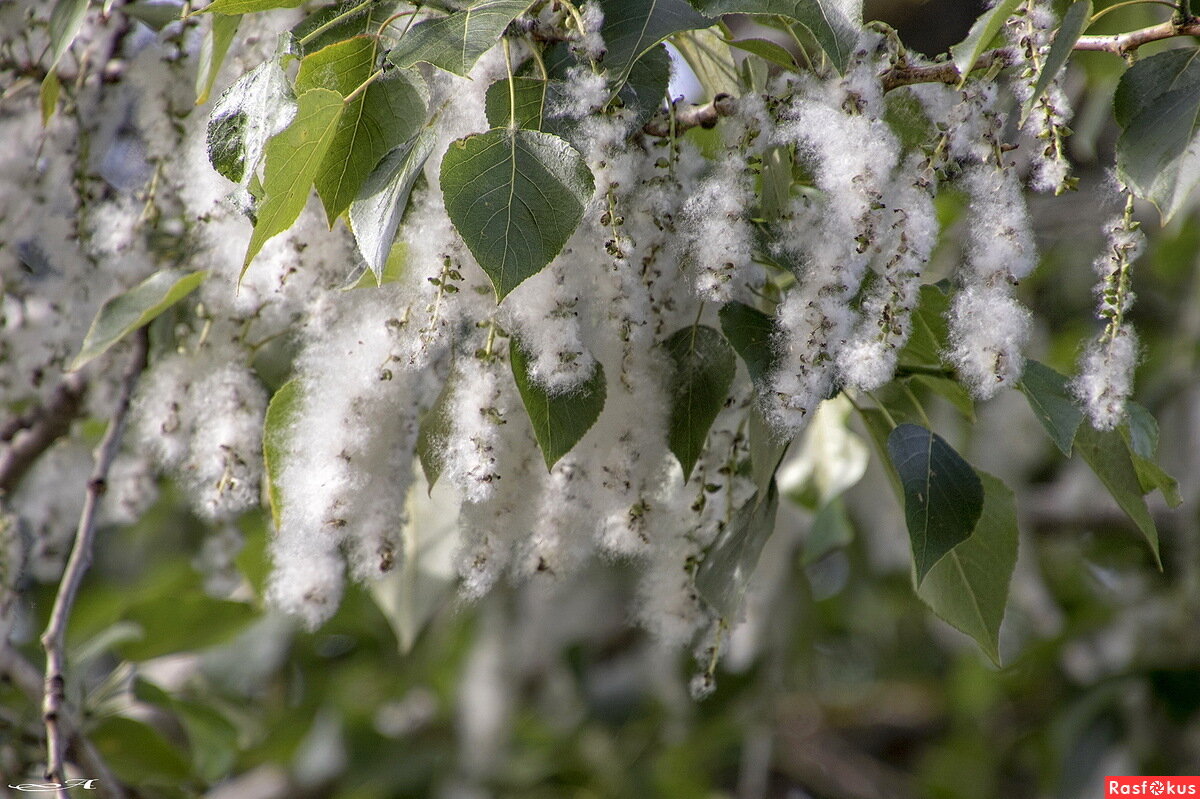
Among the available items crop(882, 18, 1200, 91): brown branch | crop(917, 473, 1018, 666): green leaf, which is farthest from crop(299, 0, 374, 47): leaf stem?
crop(917, 473, 1018, 666): green leaf

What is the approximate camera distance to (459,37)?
23.5 inches

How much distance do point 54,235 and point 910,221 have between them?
83 cm

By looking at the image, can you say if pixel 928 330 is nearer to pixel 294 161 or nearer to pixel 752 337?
pixel 752 337

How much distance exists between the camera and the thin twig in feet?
2.69

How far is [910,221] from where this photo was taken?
63 centimetres

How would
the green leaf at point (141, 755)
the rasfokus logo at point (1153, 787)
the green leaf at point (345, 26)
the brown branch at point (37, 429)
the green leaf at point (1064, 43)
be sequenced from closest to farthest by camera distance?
the green leaf at point (1064, 43) < the green leaf at point (345, 26) < the brown branch at point (37, 429) < the green leaf at point (141, 755) < the rasfokus logo at point (1153, 787)

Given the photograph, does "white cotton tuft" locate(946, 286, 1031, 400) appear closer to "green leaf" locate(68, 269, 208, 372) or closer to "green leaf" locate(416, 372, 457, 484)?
"green leaf" locate(416, 372, 457, 484)

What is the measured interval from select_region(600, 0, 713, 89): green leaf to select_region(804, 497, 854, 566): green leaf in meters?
0.78

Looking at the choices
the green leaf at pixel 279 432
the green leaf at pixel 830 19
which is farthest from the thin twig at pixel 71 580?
the green leaf at pixel 830 19

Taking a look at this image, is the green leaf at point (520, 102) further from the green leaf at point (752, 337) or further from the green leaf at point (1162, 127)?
the green leaf at point (1162, 127)

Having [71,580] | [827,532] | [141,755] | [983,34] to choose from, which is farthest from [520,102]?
[141,755]

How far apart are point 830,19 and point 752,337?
20 centimetres

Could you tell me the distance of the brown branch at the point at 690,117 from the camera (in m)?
0.71

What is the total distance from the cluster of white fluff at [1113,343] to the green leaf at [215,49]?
0.63 m
